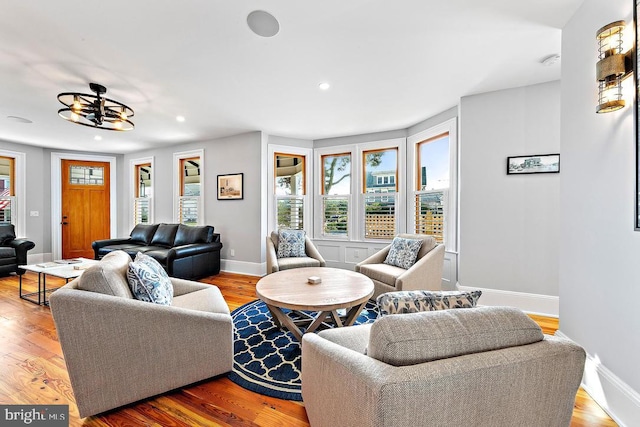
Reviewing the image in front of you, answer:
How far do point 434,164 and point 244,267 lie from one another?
3.61 m

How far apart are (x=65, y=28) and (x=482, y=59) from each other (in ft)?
11.2

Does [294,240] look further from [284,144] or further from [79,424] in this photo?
[79,424]

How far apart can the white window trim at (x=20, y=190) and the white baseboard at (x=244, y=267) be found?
13.8 ft

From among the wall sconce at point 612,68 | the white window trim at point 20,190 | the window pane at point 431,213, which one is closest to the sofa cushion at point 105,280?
the wall sconce at point 612,68

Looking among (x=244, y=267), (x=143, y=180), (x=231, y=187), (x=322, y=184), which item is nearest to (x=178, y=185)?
(x=143, y=180)

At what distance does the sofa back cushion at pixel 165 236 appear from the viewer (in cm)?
493

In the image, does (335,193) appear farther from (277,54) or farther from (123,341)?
(123,341)

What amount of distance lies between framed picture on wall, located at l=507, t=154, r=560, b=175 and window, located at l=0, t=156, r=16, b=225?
8.58 m

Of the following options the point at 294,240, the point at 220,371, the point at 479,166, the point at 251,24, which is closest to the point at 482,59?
the point at 479,166

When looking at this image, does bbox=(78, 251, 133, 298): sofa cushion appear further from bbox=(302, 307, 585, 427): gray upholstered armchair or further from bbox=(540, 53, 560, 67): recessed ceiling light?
bbox=(540, 53, 560, 67): recessed ceiling light

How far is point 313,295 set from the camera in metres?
2.17

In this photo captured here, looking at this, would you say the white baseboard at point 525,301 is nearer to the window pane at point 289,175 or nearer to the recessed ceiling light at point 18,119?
the window pane at point 289,175

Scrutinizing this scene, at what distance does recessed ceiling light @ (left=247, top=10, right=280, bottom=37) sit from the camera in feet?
6.19

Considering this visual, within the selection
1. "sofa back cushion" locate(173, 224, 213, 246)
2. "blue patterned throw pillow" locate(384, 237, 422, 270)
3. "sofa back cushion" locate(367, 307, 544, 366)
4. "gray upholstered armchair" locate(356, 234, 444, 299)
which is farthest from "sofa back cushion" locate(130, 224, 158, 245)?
"sofa back cushion" locate(367, 307, 544, 366)
